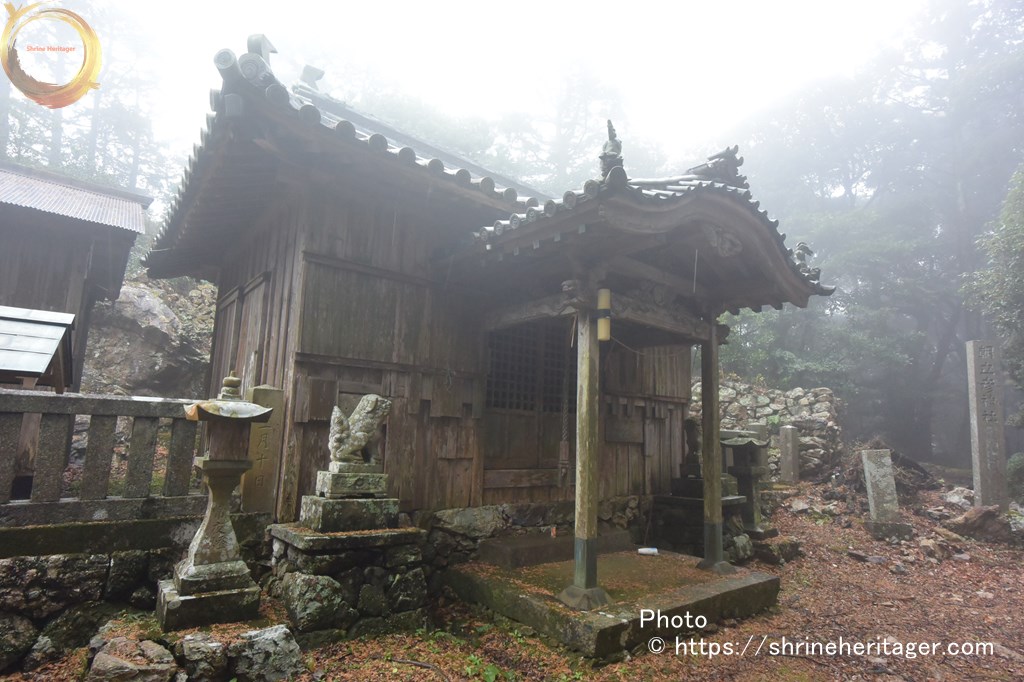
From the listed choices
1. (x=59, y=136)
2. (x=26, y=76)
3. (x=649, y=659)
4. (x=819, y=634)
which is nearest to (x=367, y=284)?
(x=649, y=659)

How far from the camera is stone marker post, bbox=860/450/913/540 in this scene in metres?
10.5

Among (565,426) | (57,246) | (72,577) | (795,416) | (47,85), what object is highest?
(47,85)

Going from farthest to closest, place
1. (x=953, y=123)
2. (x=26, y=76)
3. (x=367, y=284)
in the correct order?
1. (x=953, y=123)
2. (x=26, y=76)
3. (x=367, y=284)

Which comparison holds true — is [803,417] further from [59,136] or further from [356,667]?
[59,136]

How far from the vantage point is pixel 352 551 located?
4777mm

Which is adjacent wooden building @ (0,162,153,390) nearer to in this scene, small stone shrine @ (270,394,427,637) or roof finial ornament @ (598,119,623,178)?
small stone shrine @ (270,394,427,637)

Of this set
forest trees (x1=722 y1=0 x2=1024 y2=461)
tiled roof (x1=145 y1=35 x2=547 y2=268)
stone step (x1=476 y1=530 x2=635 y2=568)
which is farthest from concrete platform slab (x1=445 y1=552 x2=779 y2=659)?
forest trees (x1=722 y1=0 x2=1024 y2=461)

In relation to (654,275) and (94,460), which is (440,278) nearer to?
(654,275)

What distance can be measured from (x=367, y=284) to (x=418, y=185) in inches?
52.4

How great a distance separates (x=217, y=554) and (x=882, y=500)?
11926 mm

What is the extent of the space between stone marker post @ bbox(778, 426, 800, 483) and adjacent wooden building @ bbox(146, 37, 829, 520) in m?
8.94

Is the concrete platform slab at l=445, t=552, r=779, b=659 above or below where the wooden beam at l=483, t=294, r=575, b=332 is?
below

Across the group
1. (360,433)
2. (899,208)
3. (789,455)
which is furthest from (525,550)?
(899,208)

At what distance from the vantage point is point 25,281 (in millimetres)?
8742
